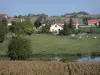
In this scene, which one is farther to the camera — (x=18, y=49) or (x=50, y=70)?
(x=18, y=49)

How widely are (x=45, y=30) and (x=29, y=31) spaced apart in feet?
39.8

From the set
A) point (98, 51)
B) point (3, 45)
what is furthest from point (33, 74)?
point (3, 45)

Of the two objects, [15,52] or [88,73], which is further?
[15,52]

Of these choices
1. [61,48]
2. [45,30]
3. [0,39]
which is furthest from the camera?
[45,30]

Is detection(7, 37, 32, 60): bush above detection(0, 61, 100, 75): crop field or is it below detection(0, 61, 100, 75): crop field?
below

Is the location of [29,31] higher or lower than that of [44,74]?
lower

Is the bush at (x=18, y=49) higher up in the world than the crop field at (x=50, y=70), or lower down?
lower down

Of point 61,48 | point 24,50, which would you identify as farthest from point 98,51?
point 24,50

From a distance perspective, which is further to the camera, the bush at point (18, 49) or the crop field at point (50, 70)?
the bush at point (18, 49)

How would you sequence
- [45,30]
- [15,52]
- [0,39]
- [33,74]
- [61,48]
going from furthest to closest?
[45,30] → [0,39] → [61,48] → [15,52] → [33,74]

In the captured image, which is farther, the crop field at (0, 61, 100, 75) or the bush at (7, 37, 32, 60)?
the bush at (7, 37, 32, 60)

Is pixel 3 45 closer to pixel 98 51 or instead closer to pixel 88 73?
pixel 98 51

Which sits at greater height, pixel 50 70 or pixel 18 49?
pixel 50 70

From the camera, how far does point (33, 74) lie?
23.0m
